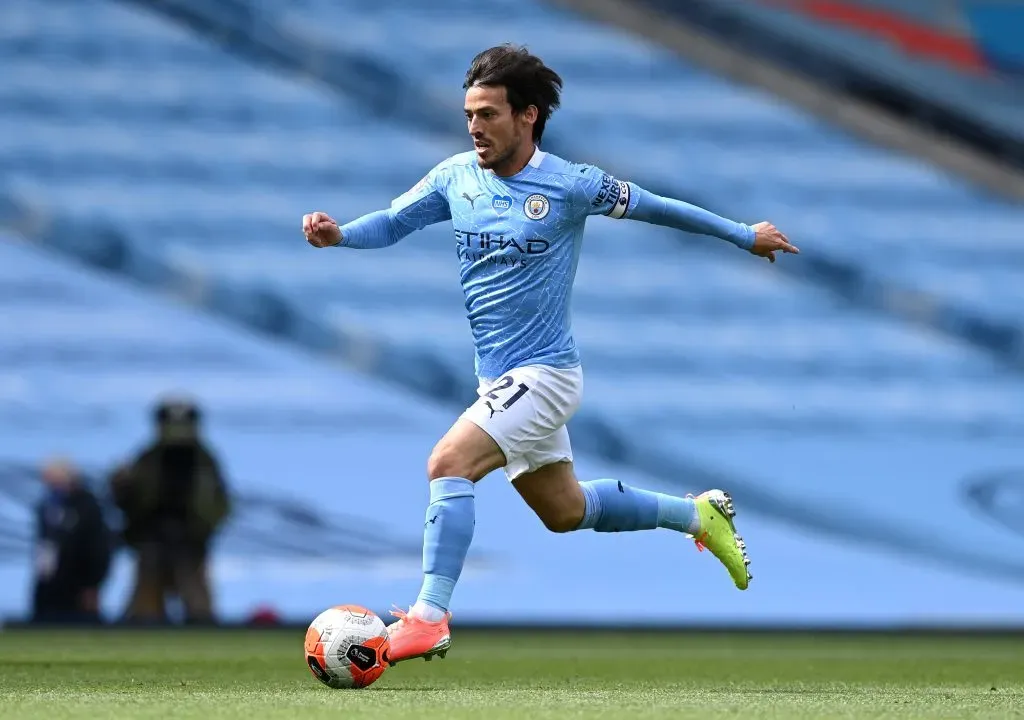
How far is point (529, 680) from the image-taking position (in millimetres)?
6895

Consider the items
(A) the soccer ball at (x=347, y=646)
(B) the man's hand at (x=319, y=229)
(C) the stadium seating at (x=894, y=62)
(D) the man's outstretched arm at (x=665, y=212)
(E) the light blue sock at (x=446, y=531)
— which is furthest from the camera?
(C) the stadium seating at (x=894, y=62)

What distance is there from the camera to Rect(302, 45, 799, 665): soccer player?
6.01 metres

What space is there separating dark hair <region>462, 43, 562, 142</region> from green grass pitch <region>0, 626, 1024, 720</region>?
6.09 ft

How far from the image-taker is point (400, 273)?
52.0ft

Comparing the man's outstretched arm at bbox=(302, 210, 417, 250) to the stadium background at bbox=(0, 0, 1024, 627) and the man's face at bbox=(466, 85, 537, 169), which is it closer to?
the man's face at bbox=(466, 85, 537, 169)

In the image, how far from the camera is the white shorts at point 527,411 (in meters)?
6.04

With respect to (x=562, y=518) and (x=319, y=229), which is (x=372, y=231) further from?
(x=562, y=518)

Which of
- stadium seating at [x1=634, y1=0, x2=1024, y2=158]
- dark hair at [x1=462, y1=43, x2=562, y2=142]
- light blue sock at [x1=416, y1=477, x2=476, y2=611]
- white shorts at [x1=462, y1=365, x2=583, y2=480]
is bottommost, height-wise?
light blue sock at [x1=416, y1=477, x2=476, y2=611]

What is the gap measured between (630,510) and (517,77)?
1.54 metres

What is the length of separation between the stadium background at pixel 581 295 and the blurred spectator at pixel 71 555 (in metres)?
0.68

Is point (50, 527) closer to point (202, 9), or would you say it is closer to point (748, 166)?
point (202, 9)

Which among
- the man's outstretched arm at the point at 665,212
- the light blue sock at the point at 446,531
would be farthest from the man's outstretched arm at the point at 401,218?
the light blue sock at the point at 446,531

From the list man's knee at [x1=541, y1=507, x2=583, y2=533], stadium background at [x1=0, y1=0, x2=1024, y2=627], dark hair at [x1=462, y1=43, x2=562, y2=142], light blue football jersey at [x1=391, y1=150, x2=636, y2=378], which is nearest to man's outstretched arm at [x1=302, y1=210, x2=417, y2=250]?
light blue football jersey at [x1=391, y1=150, x2=636, y2=378]

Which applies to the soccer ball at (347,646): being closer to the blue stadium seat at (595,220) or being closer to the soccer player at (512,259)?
the soccer player at (512,259)
